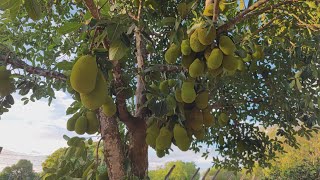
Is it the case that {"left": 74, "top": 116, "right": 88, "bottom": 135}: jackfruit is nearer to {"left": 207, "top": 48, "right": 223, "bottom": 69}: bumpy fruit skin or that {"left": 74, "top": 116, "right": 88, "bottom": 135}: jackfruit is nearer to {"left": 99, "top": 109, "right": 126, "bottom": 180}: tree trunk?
{"left": 99, "top": 109, "right": 126, "bottom": 180}: tree trunk

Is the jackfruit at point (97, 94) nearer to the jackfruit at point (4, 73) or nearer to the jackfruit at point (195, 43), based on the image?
the jackfruit at point (195, 43)

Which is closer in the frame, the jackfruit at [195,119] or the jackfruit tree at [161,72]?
the jackfruit tree at [161,72]

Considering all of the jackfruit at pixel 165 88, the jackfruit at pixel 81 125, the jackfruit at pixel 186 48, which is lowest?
the jackfruit at pixel 81 125

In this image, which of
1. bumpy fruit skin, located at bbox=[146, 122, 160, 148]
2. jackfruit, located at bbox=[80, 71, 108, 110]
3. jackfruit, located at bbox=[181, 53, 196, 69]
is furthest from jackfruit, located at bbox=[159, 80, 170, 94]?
jackfruit, located at bbox=[80, 71, 108, 110]

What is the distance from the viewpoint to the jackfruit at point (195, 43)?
1.48m

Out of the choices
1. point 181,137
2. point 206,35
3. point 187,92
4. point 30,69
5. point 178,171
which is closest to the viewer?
point 206,35

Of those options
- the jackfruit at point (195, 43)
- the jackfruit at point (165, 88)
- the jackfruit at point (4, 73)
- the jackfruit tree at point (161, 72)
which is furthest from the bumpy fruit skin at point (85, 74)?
the jackfruit at point (4, 73)

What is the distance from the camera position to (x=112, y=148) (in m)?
2.00

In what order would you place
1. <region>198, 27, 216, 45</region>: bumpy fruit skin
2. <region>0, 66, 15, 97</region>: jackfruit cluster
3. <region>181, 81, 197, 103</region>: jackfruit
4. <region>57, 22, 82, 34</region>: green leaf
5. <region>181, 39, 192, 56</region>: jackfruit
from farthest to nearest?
<region>0, 66, 15, 97</region>: jackfruit cluster, <region>181, 81, 197, 103</region>: jackfruit, <region>181, 39, 192, 56</region>: jackfruit, <region>198, 27, 216, 45</region>: bumpy fruit skin, <region>57, 22, 82, 34</region>: green leaf

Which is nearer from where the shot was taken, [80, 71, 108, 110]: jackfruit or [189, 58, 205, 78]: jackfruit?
[80, 71, 108, 110]: jackfruit

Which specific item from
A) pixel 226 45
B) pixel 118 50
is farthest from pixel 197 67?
pixel 118 50

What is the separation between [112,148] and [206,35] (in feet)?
3.06

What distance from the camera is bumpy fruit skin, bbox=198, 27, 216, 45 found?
1.43m

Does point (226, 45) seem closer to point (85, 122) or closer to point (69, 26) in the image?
point (69, 26)
